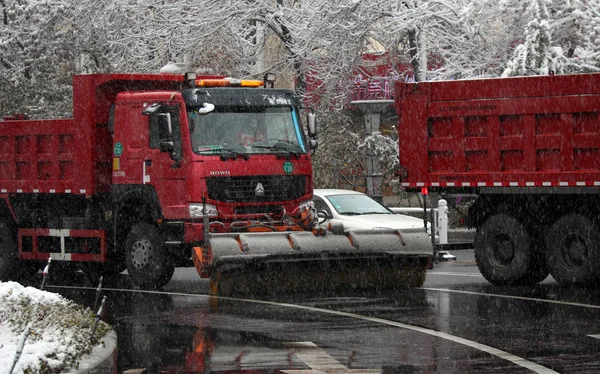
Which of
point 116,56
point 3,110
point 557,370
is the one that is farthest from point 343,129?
point 557,370

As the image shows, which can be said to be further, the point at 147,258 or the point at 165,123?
the point at 147,258

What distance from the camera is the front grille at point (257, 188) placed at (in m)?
18.9

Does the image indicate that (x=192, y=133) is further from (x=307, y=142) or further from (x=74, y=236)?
(x=74, y=236)

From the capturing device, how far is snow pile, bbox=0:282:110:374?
997cm

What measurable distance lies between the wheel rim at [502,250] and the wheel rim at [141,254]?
4.90m

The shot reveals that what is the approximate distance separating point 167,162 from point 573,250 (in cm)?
575

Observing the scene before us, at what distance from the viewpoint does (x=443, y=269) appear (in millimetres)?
22969

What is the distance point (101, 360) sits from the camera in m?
10.9

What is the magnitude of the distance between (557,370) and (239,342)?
3.36 metres

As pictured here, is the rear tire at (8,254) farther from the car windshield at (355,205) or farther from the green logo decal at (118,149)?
the car windshield at (355,205)

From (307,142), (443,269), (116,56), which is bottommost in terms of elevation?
(443,269)

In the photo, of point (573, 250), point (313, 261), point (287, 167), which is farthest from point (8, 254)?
point (573, 250)

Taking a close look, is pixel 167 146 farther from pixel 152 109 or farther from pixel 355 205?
pixel 355 205

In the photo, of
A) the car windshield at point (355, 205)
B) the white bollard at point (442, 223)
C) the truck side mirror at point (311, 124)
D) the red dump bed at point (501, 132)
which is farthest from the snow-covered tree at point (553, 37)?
the truck side mirror at point (311, 124)
